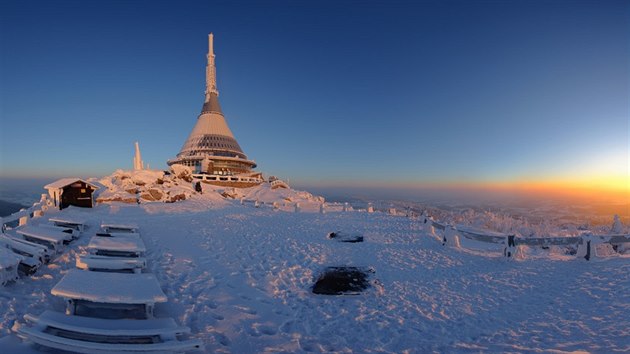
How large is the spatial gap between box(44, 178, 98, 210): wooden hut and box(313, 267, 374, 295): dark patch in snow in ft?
71.6

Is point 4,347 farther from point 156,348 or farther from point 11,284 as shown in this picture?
point 11,284

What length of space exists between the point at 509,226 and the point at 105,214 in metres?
41.3

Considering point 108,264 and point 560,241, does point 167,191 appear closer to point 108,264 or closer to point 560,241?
point 108,264

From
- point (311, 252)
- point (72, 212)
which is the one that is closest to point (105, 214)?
point (72, 212)

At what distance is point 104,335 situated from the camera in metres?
4.04

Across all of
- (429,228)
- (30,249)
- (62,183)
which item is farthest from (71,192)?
(429,228)

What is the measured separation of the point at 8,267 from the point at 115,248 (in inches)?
87.6

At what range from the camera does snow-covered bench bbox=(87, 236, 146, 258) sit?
8250mm

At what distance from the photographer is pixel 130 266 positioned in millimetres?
7039

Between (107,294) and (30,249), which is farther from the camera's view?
(30,249)

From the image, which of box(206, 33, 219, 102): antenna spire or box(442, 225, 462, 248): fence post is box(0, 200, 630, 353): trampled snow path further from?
box(206, 33, 219, 102): antenna spire

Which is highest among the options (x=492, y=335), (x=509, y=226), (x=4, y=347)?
(x=4, y=347)

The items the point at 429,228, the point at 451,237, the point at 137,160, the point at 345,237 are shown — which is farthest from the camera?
the point at 137,160

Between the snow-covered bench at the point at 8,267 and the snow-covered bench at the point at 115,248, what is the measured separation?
1.72 meters
